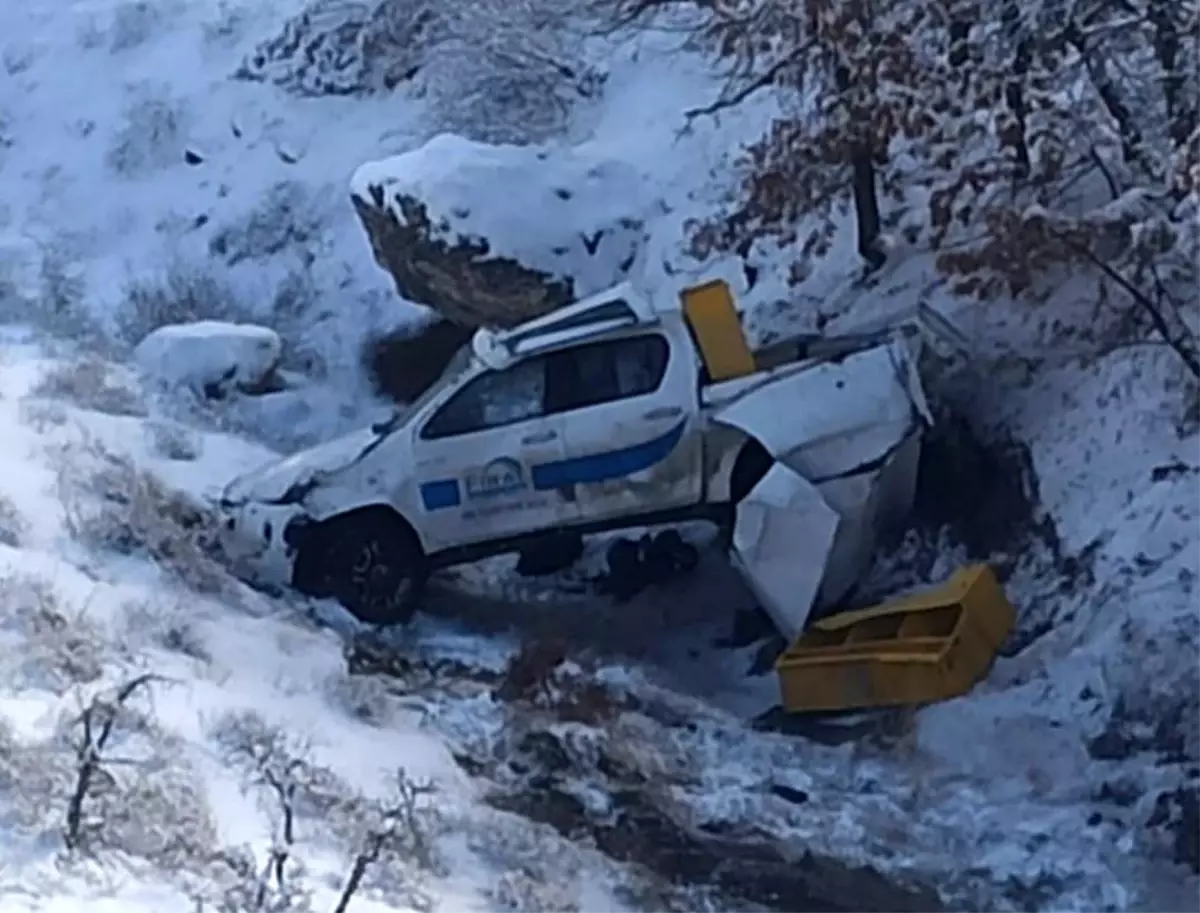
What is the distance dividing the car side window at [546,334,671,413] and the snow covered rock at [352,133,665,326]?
3.80 meters

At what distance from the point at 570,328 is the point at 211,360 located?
5.79m

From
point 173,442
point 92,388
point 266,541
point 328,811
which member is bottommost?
point 92,388

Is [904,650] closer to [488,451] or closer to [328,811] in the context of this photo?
[488,451]

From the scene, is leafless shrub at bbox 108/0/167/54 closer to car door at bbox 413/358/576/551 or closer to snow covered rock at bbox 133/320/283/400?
snow covered rock at bbox 133/320/283/400

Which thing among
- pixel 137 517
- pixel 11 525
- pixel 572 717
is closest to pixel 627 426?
pixel 572 717

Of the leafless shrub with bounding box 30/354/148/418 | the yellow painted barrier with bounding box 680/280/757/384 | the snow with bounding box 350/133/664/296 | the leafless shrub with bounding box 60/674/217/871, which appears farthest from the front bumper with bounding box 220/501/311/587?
the snow with bounding box 350/133/664/296

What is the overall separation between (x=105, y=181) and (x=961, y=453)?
12.7 metres

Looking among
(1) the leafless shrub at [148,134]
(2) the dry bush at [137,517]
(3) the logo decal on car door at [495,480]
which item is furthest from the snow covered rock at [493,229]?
(1) the leafless shrub at [148,134]

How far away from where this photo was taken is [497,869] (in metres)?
8.73

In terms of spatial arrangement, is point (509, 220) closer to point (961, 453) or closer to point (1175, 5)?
point (961, 453)

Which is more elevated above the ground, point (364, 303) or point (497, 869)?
point (497, 869)

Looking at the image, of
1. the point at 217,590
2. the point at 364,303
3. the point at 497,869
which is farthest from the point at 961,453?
the point at 364,303

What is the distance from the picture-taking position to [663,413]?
12742 mm

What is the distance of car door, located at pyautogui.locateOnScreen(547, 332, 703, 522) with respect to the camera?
12.7 meters
